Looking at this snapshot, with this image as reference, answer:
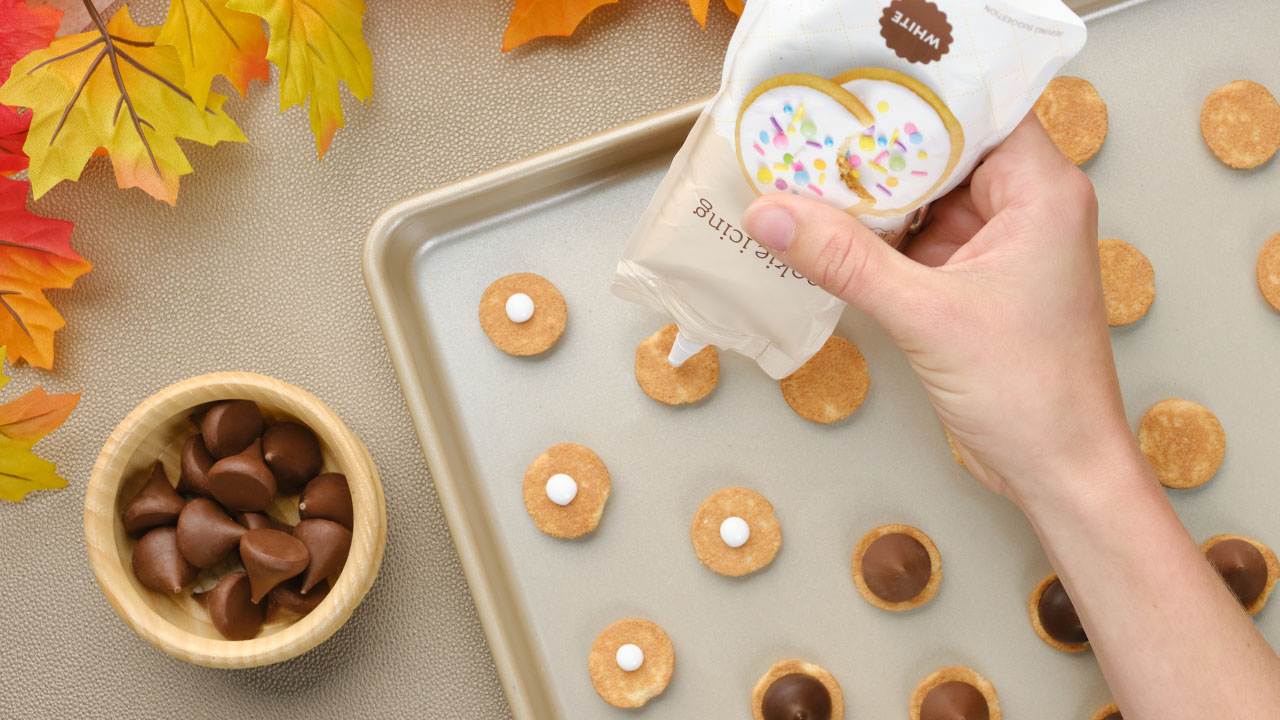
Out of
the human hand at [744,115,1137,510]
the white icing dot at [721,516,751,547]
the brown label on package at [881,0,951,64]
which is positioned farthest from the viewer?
the white icing dot at [721,516,751,547]

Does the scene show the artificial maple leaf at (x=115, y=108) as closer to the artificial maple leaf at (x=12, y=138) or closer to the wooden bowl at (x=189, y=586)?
the artificial maple leaf at (x=12, y=138)

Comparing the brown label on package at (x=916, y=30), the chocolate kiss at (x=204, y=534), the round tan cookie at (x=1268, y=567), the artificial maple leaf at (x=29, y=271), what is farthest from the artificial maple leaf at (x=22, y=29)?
the round tan cookie at (x=1268, y=567)

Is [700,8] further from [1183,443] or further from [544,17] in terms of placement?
[1183,443]

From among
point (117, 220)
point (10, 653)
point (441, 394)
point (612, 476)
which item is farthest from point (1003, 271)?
point (10, 653)

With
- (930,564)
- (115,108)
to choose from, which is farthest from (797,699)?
(115,108)

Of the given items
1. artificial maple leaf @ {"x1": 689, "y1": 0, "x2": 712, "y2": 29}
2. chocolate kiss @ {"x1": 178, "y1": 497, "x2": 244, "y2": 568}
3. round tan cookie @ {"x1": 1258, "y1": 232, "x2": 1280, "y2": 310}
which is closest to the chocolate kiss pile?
chocolate kiss @ {"x1": 178, "y1": 497, "x2": 244, "y2": 568}

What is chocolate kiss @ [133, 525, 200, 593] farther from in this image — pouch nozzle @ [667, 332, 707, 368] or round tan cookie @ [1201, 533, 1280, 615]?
round tan cookie @ [1201, 533, 1280, 615]
